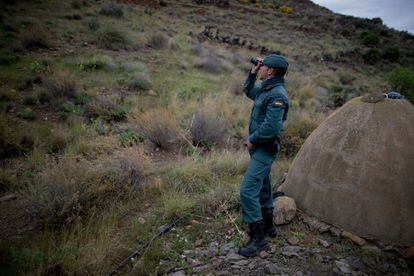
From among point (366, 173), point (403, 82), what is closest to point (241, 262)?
point (366, 173)

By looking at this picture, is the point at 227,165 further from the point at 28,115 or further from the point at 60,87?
the point at 60,87

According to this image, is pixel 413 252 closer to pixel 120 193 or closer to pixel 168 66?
pixel 120 193

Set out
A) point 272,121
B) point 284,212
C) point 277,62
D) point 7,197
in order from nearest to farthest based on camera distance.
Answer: point 272,121 < point 277,62 < point 284,212 < point 7,197

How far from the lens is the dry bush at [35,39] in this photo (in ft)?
34.1

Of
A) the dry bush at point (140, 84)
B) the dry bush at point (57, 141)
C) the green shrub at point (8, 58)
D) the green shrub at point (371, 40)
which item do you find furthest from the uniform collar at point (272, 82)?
the green shrub at point (371, 40)

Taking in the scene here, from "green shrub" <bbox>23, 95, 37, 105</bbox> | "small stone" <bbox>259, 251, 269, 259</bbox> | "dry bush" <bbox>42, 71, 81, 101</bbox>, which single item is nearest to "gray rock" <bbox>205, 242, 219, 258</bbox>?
"small stone" <bbox>259, 251, 269, 259</bbox>

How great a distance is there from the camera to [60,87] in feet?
24.8

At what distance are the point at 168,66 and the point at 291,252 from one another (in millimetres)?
9708

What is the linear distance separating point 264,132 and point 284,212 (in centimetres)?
138

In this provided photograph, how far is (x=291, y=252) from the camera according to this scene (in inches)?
132

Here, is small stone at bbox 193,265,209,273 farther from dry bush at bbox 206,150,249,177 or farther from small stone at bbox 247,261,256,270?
dry bush at bbox 206,150,249,177

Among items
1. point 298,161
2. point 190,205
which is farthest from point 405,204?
point 190,205

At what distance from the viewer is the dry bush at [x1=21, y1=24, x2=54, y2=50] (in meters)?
10.4

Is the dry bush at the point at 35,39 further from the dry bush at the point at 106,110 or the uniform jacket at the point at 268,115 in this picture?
the uniform jacket at the point at 268,115
